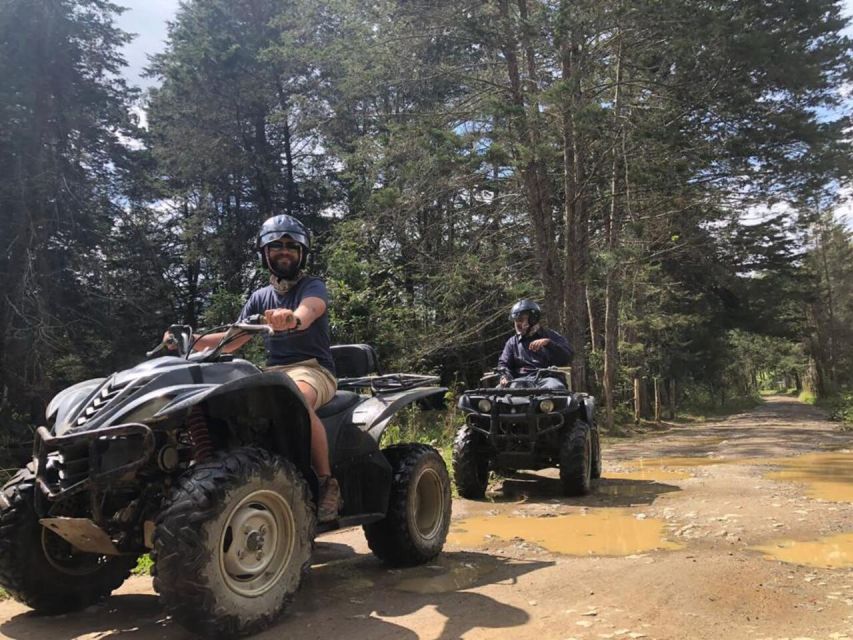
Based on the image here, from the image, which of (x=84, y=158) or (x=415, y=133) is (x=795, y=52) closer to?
(x=415, y=133)

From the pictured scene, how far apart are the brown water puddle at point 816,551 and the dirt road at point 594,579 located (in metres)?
0.02

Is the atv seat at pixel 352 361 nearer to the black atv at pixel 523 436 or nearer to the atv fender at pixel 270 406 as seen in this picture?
the atv fender at pixel 270 406

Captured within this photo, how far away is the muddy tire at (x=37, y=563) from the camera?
3.34 metres

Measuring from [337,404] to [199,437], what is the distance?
1057mm

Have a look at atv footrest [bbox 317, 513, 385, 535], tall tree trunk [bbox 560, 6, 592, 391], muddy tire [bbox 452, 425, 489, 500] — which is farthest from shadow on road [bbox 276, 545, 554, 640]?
tall tree trunk [bbox 560, 6, 592, 391]

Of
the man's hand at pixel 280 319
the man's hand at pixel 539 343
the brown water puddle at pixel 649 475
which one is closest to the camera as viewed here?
the man's hand at pixel 280 319

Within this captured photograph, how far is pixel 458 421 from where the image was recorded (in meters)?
12.8

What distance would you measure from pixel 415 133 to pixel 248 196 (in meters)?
15.3

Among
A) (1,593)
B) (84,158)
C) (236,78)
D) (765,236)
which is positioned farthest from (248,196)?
(1,593)

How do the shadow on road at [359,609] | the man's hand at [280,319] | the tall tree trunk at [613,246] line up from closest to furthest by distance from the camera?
the shadow on road at [359,609]
the man's hand at [280,319]
the tall tree trunk at [613,246]

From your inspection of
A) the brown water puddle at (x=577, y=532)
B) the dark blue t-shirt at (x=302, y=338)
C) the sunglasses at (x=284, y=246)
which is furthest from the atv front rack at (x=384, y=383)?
the brown water puddle at (x=577, y=532)

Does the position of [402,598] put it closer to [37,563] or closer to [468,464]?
[37,563]

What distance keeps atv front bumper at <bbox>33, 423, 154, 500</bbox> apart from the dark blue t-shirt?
1208 mm

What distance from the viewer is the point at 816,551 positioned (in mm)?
4762
